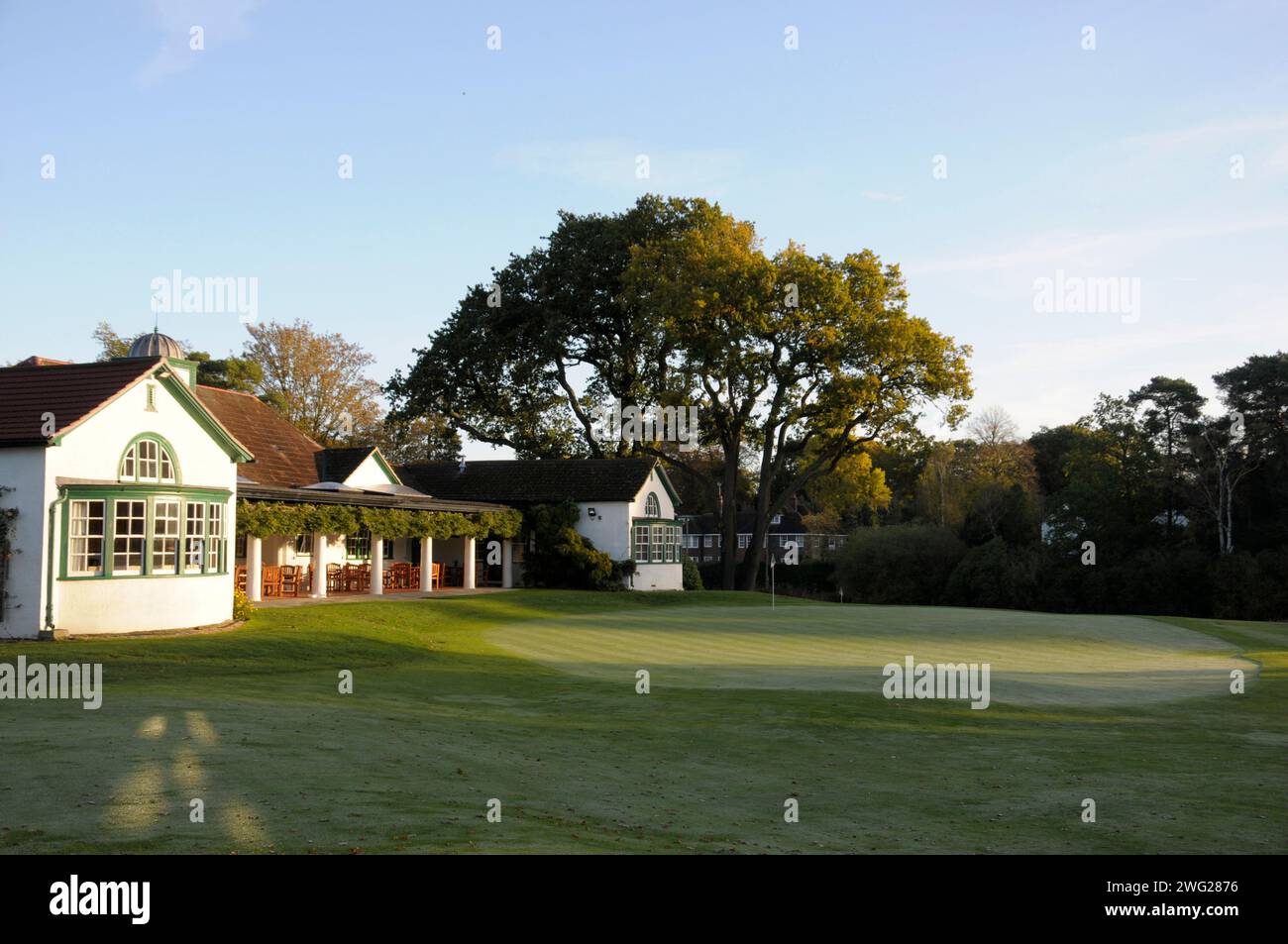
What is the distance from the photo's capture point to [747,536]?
97.0 metres

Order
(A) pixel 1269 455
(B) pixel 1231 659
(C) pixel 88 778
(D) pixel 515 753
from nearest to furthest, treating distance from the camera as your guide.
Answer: (C) pixel 88 778, (D) pixel 515 753, (B) pixel 1231 659, (A) pixel 1269 455

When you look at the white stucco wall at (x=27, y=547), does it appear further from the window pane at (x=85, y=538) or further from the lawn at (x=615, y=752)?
the lawn at (x=615, y=752)

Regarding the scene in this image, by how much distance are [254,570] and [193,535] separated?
811 cm

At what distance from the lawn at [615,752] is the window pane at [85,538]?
6.44 ft

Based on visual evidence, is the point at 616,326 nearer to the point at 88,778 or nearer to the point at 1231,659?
the point at 1231,659

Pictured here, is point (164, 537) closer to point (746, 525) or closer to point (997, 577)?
point (997, 577)

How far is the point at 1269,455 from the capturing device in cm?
5312

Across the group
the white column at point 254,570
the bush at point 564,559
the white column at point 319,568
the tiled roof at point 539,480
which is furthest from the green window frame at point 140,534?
the tiled roof at point 539,480

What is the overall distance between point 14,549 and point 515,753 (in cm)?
1389

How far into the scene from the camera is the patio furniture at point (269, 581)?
32.9m

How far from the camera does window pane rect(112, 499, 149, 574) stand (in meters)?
22.0

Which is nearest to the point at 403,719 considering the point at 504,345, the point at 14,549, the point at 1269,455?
the point at 14,549

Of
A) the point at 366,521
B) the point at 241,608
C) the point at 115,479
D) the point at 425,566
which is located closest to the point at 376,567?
the point at 366,521
